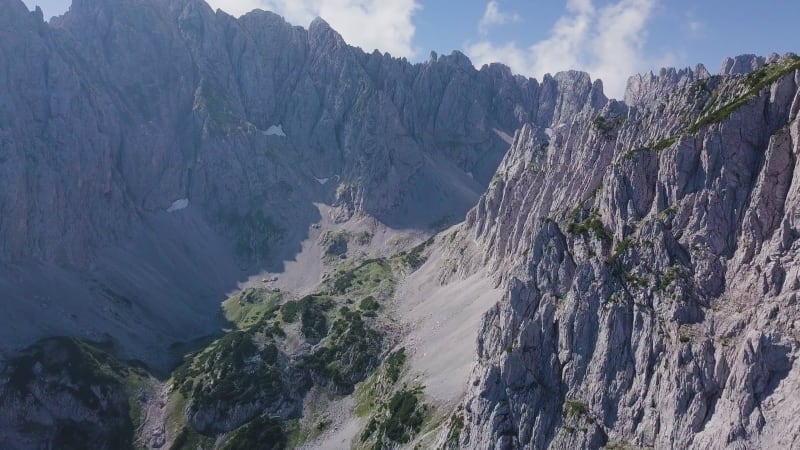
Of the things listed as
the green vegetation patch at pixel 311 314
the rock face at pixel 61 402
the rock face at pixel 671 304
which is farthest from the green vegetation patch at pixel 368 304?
the rock face at pixel 671 304

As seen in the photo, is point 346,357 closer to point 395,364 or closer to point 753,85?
point 395,364

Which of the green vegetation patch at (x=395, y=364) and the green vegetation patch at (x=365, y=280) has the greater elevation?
the green vegetation patch at (x=365, y=280)

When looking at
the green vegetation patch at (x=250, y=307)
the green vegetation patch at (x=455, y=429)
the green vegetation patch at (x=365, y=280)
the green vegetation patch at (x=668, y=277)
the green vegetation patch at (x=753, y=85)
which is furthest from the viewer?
the green vegetation patch at (x=250, y=307)

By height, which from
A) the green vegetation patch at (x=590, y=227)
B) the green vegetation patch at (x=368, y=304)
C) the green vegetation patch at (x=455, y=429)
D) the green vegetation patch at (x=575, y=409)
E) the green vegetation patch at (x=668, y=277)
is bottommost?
the green vegetation patch at (x=575, y=409)

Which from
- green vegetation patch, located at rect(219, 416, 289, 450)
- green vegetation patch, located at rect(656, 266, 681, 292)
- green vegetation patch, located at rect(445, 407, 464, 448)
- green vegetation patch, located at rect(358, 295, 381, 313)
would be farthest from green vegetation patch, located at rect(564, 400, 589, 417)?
green vegetation patch, located at rect(358, 295, 381, 313)

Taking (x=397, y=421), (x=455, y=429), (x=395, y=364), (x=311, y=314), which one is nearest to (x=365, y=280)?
(x=311, y=314)

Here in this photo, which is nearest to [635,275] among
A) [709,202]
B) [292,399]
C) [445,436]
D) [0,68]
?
[709,202]

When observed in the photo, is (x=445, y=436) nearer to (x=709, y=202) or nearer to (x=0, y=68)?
(x=709, y=202)

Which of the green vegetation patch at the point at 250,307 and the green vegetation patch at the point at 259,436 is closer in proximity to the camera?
the green vegetation patch at the point at 259,436

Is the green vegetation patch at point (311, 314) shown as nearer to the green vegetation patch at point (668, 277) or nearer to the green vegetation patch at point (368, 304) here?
the green vegetation patch at point (368, 304)
